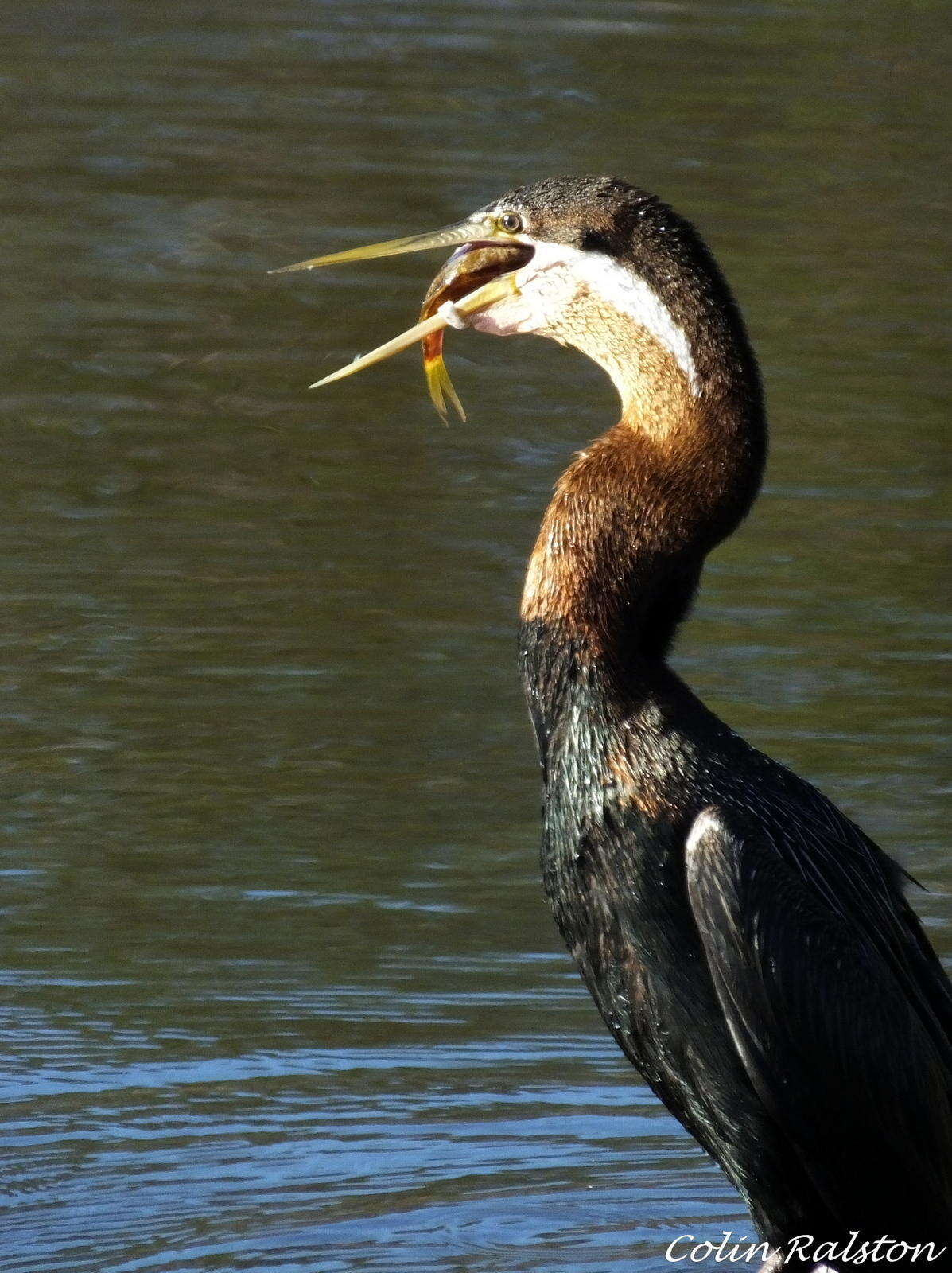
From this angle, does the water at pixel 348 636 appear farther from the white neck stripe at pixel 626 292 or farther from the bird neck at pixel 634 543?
the white neck stripe at pixel 626 292

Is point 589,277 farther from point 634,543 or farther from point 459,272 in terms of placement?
point 634,543

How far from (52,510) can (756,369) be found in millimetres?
4962

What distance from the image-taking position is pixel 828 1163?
4.77 meters

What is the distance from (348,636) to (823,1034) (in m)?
4.12

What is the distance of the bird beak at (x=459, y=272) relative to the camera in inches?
206

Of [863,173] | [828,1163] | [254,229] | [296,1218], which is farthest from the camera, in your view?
[863,173]

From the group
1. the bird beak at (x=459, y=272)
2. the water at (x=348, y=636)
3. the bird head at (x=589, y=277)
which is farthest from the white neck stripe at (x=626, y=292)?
the water at (x=348, y=636)

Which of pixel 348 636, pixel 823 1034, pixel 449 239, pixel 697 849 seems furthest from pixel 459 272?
pixel 348 636

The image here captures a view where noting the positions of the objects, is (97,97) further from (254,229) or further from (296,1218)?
(296,1218)

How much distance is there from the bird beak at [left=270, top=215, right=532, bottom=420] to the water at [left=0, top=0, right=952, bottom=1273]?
1.69m

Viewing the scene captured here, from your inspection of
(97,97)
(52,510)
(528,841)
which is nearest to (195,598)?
(52,510)

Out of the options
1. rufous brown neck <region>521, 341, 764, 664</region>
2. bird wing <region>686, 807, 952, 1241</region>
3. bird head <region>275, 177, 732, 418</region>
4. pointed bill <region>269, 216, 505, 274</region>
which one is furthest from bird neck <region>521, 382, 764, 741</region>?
pointed bill <region>269, 216, 505, 274</region>

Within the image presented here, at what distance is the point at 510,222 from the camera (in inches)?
205

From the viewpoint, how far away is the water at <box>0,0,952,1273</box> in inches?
228
